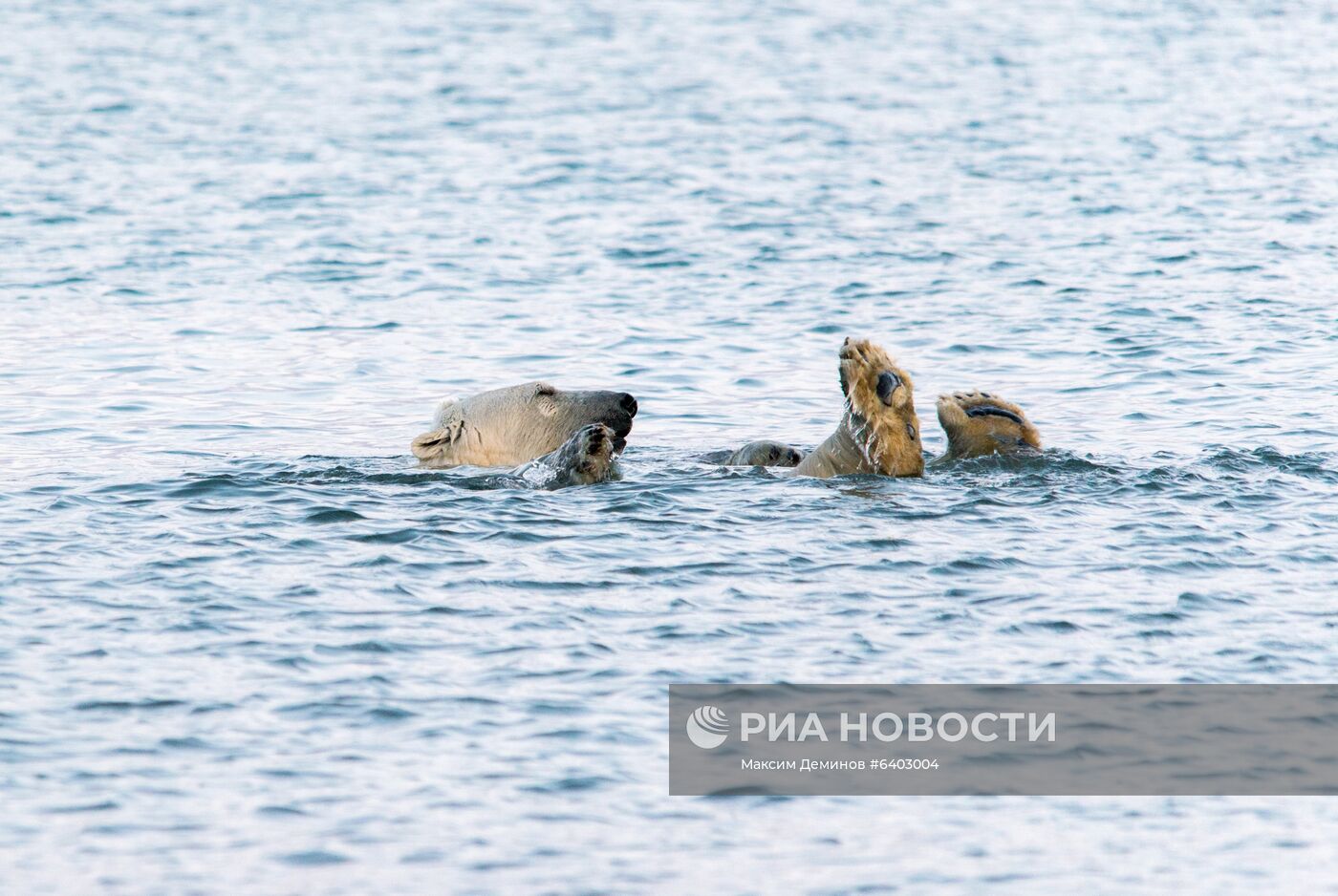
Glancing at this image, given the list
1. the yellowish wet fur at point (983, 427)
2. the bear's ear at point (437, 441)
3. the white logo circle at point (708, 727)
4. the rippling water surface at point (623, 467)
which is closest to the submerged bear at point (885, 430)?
the yellowish wet fur at point (983, 427)

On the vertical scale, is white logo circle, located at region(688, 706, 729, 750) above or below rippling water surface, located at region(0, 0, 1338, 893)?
below

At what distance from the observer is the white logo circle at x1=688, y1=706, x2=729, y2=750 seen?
674 cm

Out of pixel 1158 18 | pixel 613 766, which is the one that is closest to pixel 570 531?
pixel 613 766

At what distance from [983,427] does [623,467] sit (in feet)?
7.37

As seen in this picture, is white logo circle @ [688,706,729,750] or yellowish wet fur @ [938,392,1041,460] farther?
yellowish wet fur @ [938,392,1041,460]

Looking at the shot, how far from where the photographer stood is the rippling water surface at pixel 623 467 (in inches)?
242

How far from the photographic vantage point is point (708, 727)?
269 inches

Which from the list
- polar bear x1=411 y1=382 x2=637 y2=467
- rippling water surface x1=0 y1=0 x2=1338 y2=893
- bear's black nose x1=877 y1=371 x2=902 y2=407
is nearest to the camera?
rippling water surface x1=0 y1=0 x2=1338 y2=893

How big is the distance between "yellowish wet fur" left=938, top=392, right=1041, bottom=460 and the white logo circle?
386cm

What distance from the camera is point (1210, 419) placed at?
12.4 metres

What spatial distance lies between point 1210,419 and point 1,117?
21018 mm

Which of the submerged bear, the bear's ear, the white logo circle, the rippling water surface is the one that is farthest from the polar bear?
the white logo circle

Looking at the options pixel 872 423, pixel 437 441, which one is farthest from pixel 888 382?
pixel 437 441

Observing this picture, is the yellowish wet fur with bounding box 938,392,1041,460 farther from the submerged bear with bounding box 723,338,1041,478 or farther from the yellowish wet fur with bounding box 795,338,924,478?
the yellowish wet fur with bounding box 795,338,924,478
